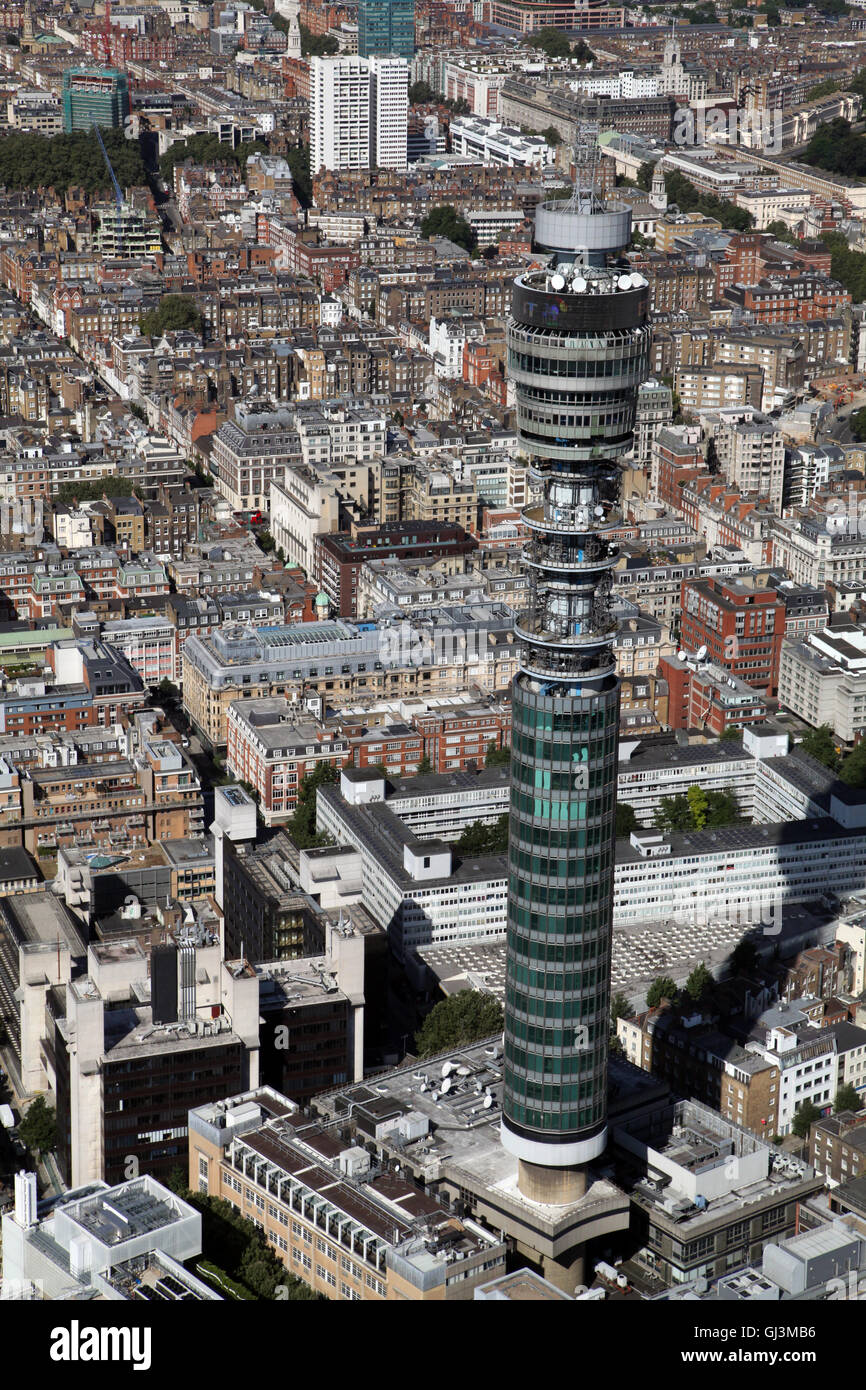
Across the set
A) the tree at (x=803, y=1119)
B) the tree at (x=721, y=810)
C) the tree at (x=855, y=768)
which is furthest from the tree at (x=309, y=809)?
the tree at (x=803, y=1119)

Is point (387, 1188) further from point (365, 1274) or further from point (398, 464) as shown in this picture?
point (398, 464)

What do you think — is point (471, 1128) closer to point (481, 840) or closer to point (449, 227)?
point (481, 840)

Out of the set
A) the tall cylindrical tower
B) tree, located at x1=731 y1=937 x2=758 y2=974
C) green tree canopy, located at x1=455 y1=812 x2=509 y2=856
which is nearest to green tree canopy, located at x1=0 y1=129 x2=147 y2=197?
green tree canopy, located at x1=455 y1=812 x2=509 y2=856

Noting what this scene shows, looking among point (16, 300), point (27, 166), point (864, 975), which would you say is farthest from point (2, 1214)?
point (27, 166)

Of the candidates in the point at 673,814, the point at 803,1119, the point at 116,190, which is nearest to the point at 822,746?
the point at 673,814

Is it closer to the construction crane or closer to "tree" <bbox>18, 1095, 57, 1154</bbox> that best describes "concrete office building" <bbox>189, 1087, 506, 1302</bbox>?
"tree" <bbox>18, 1095, 57, 1154</bbox>
